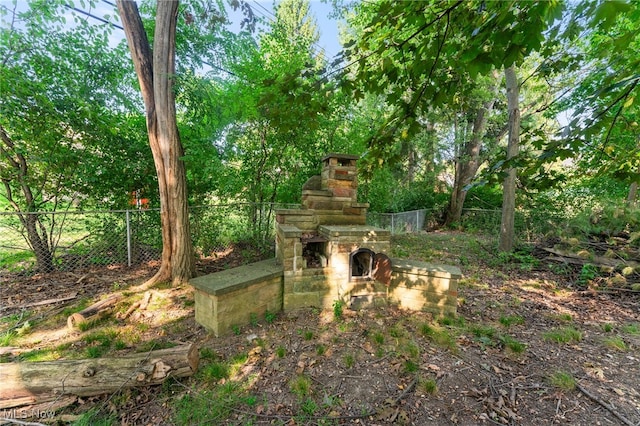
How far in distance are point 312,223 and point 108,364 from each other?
2.61m

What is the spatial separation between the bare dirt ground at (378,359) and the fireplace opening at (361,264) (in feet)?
1.54

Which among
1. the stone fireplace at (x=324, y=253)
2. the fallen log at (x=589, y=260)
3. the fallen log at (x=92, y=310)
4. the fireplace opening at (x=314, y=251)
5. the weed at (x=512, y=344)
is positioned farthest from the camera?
the fallen log at (x=589, y=260)

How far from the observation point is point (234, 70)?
4.65 m

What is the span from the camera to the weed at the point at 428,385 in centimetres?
206

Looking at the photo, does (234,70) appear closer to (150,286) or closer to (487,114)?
(150,286)

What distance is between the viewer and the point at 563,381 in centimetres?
213

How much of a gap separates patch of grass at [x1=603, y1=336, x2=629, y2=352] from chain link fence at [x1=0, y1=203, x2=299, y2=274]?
5.67m

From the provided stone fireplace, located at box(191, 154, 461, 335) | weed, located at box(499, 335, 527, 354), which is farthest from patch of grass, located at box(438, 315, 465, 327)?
weed, located at box(499, 335, 527, 354)

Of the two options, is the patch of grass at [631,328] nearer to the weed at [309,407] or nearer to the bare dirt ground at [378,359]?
the bare dirt ground at [378,359]

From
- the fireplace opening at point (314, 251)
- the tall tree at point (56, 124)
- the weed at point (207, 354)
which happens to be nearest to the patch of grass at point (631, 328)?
the fireplace opening at point (314, 251)

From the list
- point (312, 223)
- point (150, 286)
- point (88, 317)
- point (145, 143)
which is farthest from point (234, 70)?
point (88, 317)

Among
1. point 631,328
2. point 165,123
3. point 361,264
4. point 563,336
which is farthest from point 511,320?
point 165,123

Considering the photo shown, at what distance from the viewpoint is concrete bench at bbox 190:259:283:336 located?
2725 millimetres

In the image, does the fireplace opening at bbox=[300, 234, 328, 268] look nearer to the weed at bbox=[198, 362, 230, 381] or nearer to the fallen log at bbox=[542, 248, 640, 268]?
the weed at bbox=[198, 362, 230, 381]
